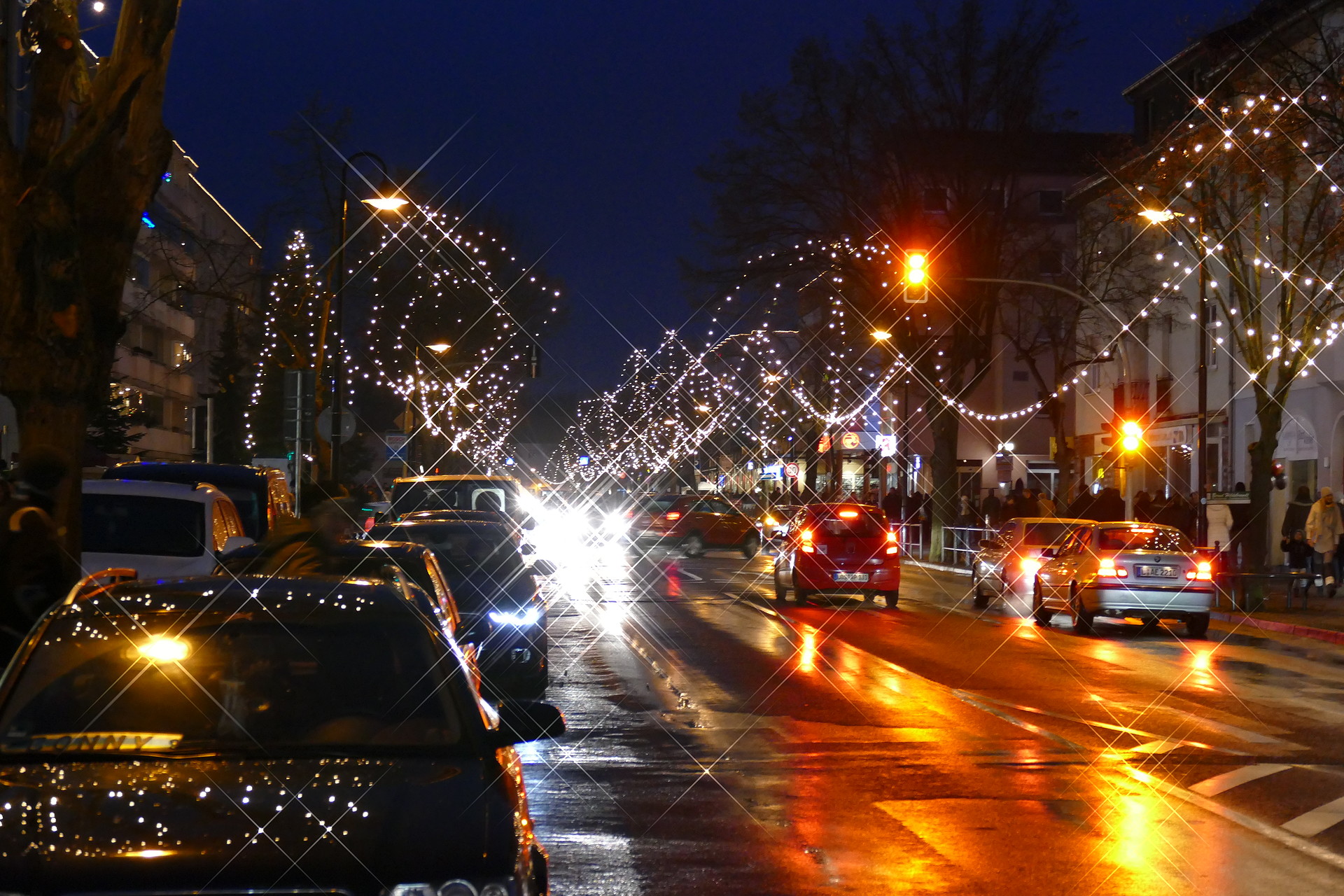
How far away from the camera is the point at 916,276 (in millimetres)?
28219

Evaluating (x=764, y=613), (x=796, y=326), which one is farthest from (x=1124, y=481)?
(x=764, y=613)

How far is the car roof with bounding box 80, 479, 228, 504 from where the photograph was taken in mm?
13602

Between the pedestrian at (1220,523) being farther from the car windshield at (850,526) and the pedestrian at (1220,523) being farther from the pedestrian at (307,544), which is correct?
the pedestrian at (307,544)

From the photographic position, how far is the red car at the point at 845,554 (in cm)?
2731

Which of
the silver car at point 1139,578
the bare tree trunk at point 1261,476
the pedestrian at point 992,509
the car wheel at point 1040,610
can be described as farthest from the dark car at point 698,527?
the silver car at point 1139,578

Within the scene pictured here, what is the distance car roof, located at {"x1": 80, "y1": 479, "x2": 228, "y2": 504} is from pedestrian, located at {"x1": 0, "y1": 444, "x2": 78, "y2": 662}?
13.5 ft

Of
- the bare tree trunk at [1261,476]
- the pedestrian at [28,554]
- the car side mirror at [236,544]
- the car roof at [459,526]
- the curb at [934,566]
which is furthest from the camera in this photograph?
the curb at [934,566]

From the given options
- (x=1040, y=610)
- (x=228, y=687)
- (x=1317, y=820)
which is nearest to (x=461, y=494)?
(x=1040, y=610)

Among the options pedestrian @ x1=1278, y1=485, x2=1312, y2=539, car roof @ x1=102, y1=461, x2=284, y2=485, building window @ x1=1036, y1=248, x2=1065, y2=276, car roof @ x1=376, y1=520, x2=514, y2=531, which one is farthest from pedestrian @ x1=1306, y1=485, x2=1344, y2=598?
car roof @ x1=102, y1=461, x2=284, y2=485

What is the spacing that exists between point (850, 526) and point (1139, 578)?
5.74m

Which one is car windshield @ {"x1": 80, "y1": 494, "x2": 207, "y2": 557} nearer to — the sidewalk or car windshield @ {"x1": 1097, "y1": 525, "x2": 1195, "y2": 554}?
car windshield @ {"x1": 1097, "y1": 525, "x2": 1195, "y2": 554}

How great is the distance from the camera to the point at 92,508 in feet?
45.0

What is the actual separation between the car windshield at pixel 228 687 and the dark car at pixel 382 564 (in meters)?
3.67

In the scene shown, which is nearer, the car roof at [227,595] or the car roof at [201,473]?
the car roof at [227,595]
